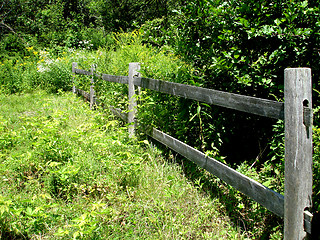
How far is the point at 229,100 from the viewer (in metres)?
2.72

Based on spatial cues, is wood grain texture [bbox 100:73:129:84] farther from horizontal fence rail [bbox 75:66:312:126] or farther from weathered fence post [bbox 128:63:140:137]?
horizontal fence rail [bbox 75:66:312:126]

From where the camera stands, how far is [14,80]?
11211 mm

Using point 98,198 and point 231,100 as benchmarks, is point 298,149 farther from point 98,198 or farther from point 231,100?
→ point 98,198

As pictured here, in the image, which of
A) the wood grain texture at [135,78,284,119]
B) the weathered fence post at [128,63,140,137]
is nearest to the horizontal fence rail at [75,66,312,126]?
the wood grain texture at [135,78,284,119]

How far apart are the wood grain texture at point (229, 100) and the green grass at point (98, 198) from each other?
1.01 meters

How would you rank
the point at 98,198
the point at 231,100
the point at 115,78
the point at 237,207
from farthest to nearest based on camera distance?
the point at 115,78, the point at 98,198, the point at 237,207, the point at 231,100

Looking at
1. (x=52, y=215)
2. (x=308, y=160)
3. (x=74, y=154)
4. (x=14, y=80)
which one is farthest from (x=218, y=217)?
(x=14, y=80)

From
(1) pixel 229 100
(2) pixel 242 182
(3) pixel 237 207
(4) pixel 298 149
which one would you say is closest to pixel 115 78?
(1) pixel 229 100

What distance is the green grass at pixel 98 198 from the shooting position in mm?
2666

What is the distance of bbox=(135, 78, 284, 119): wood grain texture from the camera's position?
7.39 ft

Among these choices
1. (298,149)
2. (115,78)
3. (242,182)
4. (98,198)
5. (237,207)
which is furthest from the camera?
(115,78)

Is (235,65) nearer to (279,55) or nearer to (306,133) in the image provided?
(279,55)

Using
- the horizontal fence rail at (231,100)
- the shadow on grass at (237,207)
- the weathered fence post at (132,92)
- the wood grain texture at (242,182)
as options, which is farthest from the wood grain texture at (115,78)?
the shadow on grass at (237,207)

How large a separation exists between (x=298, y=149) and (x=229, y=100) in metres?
0.89
